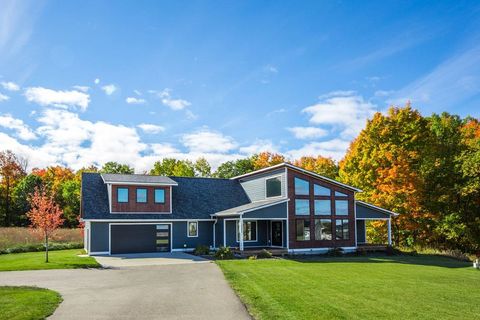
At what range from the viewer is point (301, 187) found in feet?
98.9

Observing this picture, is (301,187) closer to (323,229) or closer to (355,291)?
(323,229)

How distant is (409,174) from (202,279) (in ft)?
76.9

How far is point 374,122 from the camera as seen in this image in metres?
38.5

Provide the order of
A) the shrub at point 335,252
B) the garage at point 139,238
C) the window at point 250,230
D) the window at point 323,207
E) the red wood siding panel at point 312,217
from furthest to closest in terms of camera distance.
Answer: the window at point 250,230 → the window at point 323,207 → the red wood siding panel at point 312,217 → the shrub at point 335,252 → the garage at point 139,238

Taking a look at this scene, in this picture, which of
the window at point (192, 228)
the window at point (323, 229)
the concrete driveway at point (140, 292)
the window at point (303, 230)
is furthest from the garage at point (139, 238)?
the window at point (323, 229)

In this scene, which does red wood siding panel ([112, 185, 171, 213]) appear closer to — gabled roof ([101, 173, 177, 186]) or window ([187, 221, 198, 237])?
gabled roof ([101, 173, 177, 186])

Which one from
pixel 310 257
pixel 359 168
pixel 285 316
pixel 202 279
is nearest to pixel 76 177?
pixel 359 168

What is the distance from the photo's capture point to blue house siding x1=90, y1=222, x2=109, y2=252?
27500 mm

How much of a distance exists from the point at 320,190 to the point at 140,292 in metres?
19.3

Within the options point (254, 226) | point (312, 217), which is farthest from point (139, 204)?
point (312, 217)

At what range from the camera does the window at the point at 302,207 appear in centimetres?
2975

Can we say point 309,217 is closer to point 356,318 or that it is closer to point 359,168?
point 359,168

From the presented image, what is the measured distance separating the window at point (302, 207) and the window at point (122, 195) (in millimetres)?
11494

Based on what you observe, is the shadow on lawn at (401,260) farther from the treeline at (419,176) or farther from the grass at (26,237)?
the grass at (26,237)
